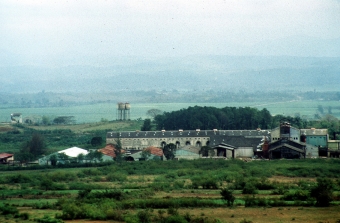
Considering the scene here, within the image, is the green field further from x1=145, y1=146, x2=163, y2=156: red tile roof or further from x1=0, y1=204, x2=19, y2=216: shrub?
x1=0, y1=204, x2=19, y2=216: shrub

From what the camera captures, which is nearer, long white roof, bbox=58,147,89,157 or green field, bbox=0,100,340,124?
long white roof, bbox=58,147,89,157

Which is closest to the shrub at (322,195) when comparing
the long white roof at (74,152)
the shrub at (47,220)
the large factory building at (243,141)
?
the shrub at (47,220)

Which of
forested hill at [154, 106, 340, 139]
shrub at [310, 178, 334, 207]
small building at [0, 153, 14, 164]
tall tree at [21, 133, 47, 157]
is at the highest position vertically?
forested hill at [154, 106, 340, 139]

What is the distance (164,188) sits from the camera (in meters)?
26.8

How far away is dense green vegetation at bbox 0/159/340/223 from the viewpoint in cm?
2172

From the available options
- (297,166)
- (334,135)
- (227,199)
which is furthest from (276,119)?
(227,199)

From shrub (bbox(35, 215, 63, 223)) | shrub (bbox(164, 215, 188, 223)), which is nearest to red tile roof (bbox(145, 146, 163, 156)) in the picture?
shrub (bbox(35, 215, 63, 223))

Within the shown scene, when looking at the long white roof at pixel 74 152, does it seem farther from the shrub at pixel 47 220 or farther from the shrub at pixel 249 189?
the shrub at pixel 47 220

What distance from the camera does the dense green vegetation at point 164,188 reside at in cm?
2172

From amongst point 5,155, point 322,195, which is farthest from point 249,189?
point 5,155

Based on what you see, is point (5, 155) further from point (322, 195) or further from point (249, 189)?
point (322, 195)

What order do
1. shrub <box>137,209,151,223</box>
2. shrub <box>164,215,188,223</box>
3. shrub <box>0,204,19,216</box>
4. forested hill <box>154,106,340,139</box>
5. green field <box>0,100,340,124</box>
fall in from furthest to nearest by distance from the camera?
green field <box>0,100,340,124</box> → forested hill <box>154,106,340,139</box> → shrub <box>0,204,19,216</box> → shrub <box>137,209,151,223</box> → shrub <box>164,215,188,223</box>

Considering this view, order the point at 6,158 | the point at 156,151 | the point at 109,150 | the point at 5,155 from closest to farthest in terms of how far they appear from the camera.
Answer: the point at 6,158 → the point at 5,155 → the point at 109,150 → the point at 156,151

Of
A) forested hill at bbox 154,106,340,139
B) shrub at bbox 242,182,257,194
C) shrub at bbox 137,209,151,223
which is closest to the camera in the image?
shrub at bbox 137,209,151,223
